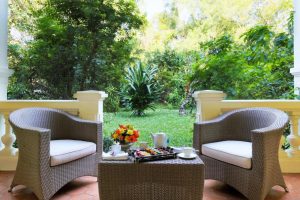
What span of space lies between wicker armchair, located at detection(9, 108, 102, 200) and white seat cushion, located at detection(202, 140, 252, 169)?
3.48 feet

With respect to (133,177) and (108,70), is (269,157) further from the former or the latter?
(108,70)

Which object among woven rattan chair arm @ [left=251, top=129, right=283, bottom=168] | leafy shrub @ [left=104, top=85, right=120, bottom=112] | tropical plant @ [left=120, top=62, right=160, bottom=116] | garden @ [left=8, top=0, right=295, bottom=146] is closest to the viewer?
woven rattan chair arm @ [left=251, top=129, right=283, bottom=168]

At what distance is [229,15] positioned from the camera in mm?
4184

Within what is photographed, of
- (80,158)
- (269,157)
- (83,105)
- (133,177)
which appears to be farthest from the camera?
(83,105)

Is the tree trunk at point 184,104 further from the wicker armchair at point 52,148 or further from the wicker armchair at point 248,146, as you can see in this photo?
the wicker armchair at point 52,148

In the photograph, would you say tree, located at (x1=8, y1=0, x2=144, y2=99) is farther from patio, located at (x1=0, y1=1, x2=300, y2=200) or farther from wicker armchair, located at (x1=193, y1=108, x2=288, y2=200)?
wicker armchair, located at (x1=193, y1=108, x2=288, y2=200)

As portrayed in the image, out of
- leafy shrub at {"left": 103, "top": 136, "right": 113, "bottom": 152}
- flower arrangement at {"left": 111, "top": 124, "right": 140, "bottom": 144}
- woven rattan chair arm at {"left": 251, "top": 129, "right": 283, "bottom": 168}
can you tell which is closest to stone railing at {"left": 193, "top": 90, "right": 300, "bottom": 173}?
woven rattan chair arm at {"left": 251, "top": 129, "right": 283, "bottom": 168}

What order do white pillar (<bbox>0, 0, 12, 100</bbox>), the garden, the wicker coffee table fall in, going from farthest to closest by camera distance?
the garden
white pillar (<bbox>0, 0, 12, 100</bbox>)
the wicker coffee table

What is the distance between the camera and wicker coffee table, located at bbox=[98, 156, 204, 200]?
1965 millimetres

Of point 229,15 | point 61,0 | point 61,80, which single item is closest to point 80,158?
point 61,80

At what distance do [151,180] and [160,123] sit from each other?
2307 mm

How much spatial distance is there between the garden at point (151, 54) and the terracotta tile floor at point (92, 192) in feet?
4.01

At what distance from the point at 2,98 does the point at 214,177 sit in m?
2.54

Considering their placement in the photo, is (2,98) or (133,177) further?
(2,98)
